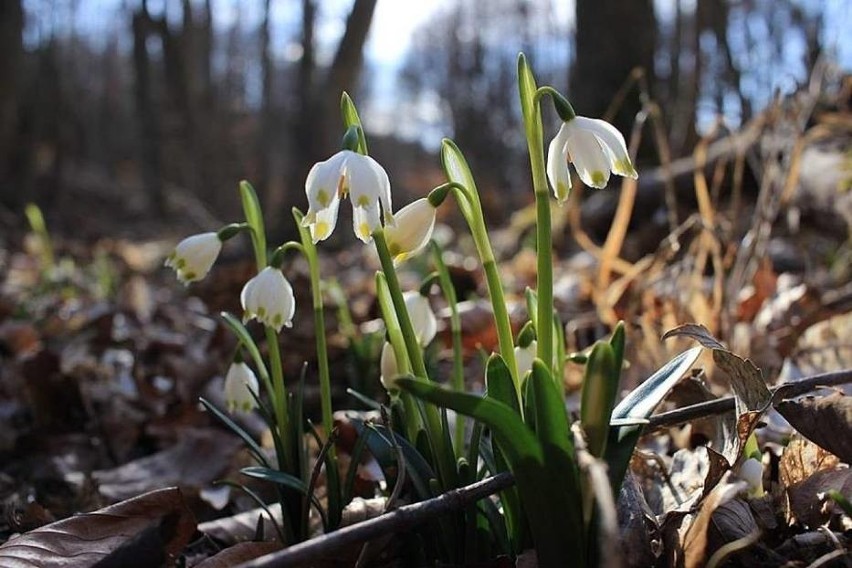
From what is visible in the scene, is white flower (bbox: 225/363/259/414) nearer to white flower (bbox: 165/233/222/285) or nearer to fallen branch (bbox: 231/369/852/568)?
white flower (bbox: 165/233/222/285)

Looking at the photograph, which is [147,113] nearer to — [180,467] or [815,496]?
[180,467]

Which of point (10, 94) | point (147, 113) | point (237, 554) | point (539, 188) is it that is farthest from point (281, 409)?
point (147, 113)

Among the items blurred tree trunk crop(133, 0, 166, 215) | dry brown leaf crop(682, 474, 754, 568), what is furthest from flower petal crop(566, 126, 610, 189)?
blurred tree trunk crop(133, 0, 166, 215)

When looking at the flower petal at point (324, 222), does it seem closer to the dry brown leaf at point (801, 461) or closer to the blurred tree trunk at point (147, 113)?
A: the dry brown leaf at point (801, 461)

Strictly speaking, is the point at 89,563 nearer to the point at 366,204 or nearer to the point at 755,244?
the point at 366,204

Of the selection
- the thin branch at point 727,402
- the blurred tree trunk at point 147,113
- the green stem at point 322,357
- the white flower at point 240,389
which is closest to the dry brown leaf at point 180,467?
the white flower at point 240,389
